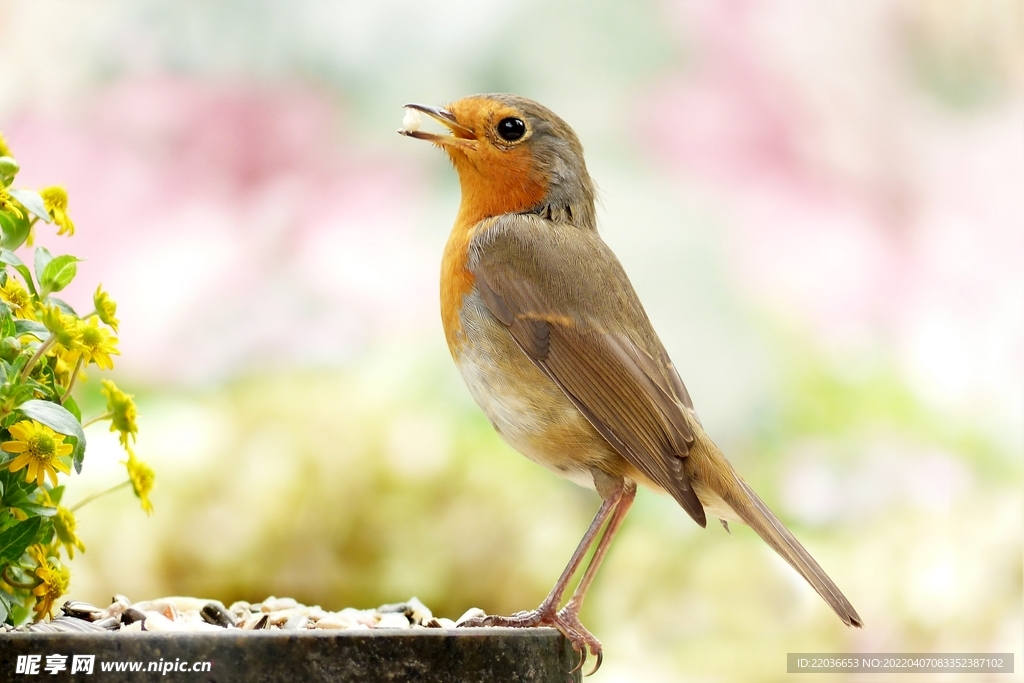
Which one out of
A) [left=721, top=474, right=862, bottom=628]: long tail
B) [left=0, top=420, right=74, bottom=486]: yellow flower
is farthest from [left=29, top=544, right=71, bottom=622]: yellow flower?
[left=721, top=474, right=862, bottom=628]: long tail

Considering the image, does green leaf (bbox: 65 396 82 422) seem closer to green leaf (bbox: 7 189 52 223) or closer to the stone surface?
green leaf (bbox: 7 189 52 223)

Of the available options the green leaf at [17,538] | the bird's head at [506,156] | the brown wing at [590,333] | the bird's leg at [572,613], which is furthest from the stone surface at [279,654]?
the bird's head at [506,156]

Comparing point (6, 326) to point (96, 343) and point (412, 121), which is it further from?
point (412, 121)

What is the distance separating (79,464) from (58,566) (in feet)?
0.94

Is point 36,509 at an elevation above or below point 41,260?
below

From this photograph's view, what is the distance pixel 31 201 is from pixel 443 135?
847 millimetres

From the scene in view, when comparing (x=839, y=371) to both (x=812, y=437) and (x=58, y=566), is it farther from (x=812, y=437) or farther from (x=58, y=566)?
(x=58, y=566)

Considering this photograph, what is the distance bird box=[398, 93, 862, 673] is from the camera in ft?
6.37

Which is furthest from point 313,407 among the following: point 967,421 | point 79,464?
point 967,421

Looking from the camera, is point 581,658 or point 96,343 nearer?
point 96,343

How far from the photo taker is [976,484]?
12.1 feet

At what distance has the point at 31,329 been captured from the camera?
1.51 meters

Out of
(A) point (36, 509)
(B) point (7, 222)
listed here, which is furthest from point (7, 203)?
(A) point (36, 509)

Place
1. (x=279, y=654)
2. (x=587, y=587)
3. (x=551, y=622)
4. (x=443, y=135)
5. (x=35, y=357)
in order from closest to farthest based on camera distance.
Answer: (x=279, y=654) < (x=35, y=357) < (x=551, y=622) < (x=587, y=587) < (x=443, y=135)
